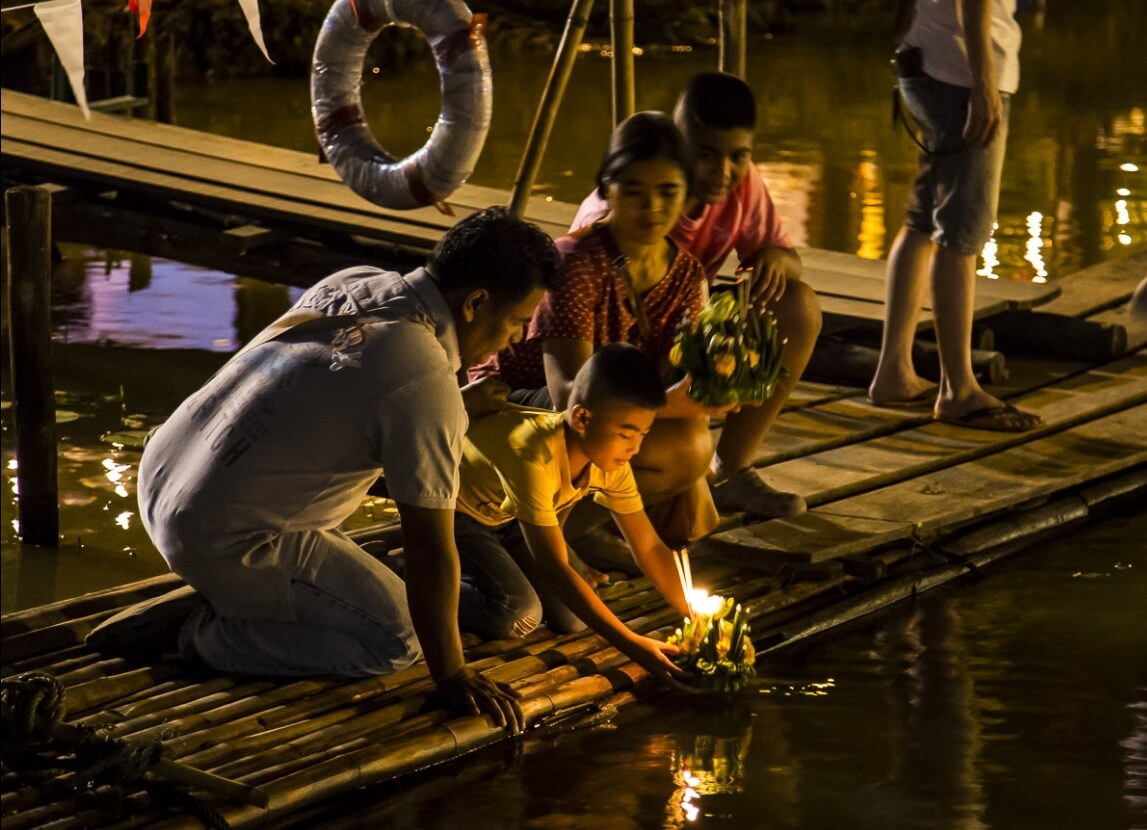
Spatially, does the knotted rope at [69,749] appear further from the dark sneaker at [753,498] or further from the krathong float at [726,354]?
the dark sneaker at [753,498]

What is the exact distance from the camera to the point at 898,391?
6500mm

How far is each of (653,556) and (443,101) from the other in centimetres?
173

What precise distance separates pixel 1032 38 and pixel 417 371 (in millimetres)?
A: 14651

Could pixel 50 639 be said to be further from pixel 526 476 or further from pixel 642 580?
pixel 642 580

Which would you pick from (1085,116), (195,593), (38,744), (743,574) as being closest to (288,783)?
(38,744)

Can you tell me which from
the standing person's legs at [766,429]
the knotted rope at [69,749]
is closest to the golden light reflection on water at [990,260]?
the standing person's legs at [766,429]

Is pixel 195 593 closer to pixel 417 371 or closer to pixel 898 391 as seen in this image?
pixel 417 371

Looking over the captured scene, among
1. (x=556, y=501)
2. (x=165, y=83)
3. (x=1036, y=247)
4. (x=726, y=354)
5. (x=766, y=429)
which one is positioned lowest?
(x=1036, y=247)

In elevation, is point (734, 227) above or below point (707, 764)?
above

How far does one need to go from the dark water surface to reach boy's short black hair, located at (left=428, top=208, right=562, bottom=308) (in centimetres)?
98

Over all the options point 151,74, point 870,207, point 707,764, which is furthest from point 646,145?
point 151,74

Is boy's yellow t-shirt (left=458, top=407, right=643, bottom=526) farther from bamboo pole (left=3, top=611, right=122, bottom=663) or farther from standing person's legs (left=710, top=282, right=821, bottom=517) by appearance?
bamboo pole (left=3, top=611, right=122, bottom=663)

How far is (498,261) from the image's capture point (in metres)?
4.07

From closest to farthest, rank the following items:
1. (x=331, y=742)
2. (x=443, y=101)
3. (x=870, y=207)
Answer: (x=331, y=742) < (x=443, y=101) < (x=870, y=207)
